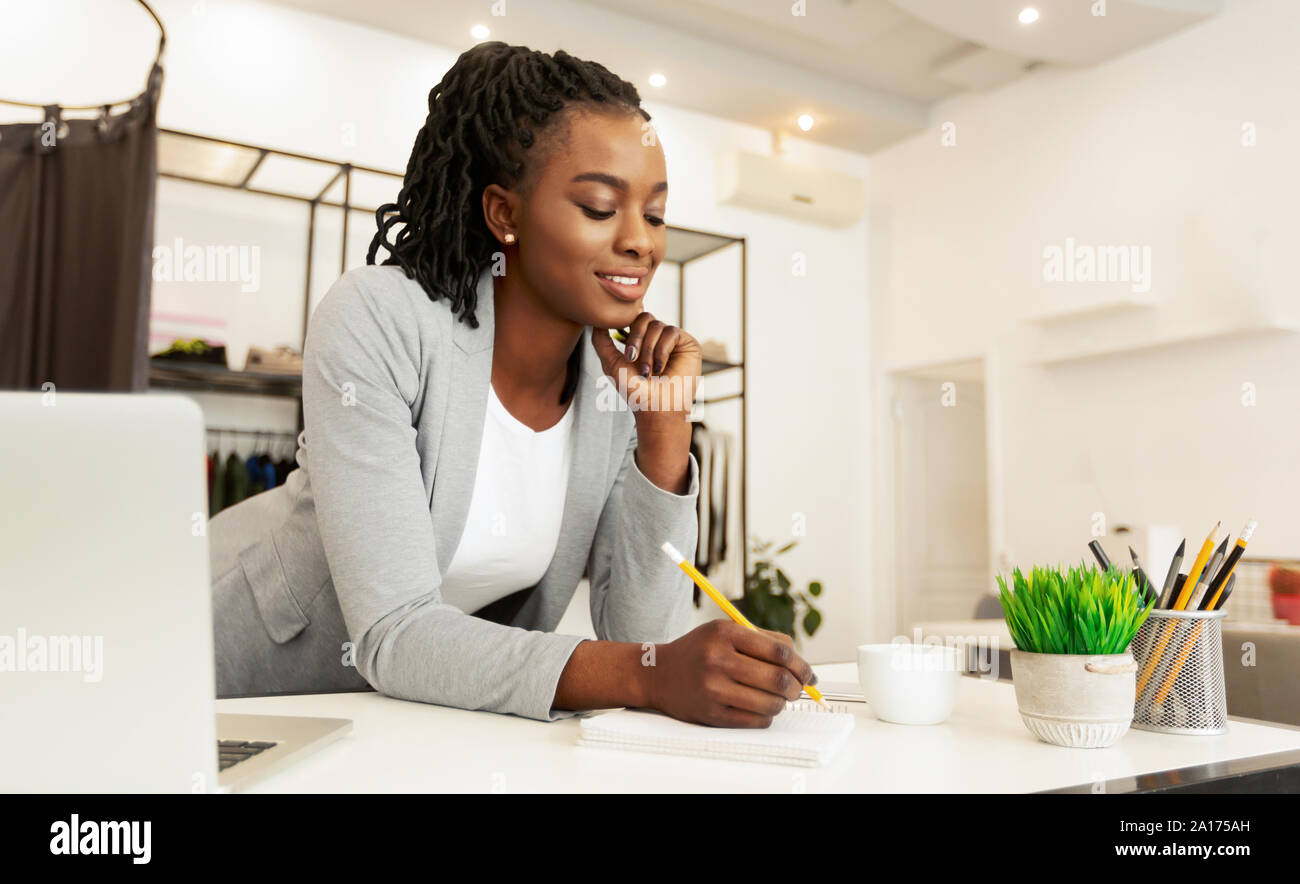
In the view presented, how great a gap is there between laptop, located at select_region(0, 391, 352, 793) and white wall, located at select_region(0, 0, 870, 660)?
3200mm

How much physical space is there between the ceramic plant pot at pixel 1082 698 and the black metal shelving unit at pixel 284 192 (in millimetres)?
2584

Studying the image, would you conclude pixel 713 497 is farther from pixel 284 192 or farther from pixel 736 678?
pixel 736 678

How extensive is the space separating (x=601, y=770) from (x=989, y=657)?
801 millimetres

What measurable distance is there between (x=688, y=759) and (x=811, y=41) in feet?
13.9

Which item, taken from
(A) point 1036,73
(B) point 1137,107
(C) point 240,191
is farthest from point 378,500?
(A) point 1036,73

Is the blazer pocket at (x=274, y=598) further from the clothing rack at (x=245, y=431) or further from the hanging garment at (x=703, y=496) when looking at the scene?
the hanging garment at (x=703, y=496)

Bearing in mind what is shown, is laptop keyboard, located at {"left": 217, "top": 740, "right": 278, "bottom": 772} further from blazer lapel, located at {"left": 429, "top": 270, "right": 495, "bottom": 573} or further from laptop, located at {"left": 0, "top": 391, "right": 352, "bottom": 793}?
blazer lapel, located at {"left": 429, "top": 270, "right": 495, "bottom": 573}

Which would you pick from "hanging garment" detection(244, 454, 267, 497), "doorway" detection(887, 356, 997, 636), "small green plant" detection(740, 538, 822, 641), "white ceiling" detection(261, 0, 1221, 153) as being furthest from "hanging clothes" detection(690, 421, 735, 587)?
"hanging garment" detection(244, 454, 267, 497)

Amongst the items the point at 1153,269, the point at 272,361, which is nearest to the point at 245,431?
the point at 272,361

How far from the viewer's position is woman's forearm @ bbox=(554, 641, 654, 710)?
724 millimetres

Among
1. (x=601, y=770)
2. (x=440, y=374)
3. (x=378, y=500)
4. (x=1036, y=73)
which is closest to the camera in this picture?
(x=601, y=770)

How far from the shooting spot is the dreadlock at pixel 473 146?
1070 mm
